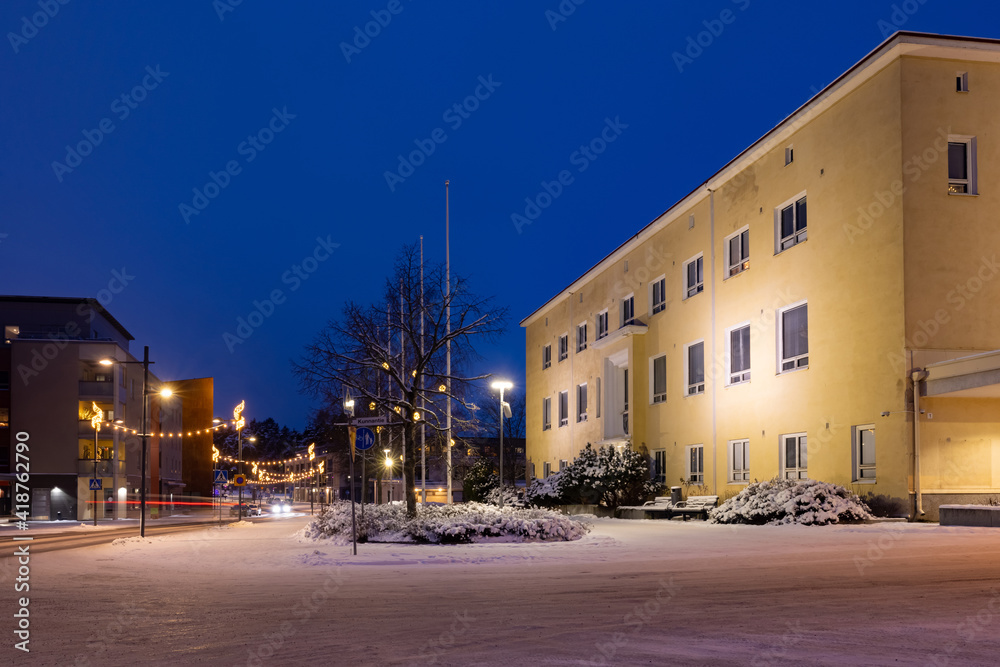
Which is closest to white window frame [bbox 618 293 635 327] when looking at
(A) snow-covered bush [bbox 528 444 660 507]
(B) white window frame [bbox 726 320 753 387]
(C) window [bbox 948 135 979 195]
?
(A) snow-covered bush [bbox 528 444 660 507]

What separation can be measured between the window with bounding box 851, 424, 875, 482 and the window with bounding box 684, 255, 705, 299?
11.1 m

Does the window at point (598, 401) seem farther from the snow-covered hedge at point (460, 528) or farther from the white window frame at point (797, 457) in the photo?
the snow-covered hedge at point (460, 528)

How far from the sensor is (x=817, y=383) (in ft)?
84.7

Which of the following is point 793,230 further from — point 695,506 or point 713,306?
point 695,506

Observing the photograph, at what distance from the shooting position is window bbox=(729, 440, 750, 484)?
1200 inches

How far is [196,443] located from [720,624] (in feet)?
329

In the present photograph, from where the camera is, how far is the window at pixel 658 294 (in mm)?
38500

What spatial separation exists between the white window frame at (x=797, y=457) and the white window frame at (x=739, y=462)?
2.34m

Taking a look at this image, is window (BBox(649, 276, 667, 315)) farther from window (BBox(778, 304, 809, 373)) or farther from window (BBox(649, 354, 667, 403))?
window (BBox(778, 304, 809, 373))

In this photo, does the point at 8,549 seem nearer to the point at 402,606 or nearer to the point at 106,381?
the point at 402,606

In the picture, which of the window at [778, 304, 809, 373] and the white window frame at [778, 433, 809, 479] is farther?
the window at [778, 304, 809, 373]

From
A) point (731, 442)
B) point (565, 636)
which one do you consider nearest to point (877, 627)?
point (565, 636)

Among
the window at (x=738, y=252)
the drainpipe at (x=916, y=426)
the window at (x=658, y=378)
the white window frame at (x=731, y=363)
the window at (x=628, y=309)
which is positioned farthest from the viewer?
the window at (x=628, y=309)

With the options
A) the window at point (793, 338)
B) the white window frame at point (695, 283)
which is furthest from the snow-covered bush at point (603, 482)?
the window at point (793, 338)
